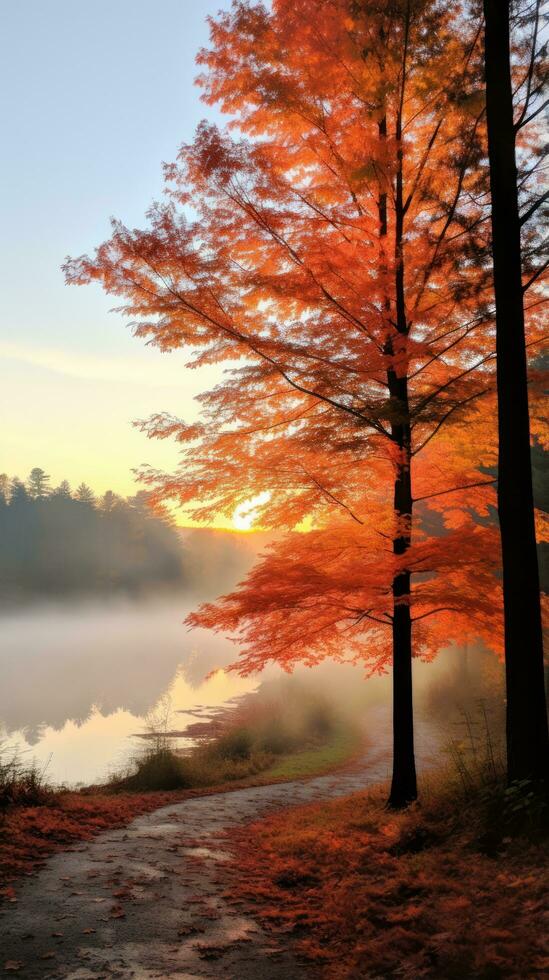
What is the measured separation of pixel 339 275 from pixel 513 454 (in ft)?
11.8

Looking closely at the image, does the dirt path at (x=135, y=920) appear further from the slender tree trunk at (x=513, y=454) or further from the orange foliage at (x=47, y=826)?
the slender tree trunk at (x=513, y=454)

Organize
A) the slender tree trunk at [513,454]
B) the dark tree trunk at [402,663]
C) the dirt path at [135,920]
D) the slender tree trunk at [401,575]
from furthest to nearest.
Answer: the dark tree trunk at [402,663] < the slender tree trunk at [401,575] < the slender tree trunk at [513,454] < the dirt path at [135,920]

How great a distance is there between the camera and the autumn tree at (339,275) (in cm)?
791

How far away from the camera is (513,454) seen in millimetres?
6691

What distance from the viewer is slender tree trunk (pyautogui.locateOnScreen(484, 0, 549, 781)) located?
630 cm

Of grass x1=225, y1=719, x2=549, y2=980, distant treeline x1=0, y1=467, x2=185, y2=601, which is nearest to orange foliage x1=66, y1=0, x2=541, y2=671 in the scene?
grass x1=225, y1=719, x2=549, y2=980

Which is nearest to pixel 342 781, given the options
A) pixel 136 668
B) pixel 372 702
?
pixel 372 702

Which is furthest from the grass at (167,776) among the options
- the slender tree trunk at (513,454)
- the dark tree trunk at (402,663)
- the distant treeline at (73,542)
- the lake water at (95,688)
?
the distant treeline at (73,542)

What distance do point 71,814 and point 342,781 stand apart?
8.43 m

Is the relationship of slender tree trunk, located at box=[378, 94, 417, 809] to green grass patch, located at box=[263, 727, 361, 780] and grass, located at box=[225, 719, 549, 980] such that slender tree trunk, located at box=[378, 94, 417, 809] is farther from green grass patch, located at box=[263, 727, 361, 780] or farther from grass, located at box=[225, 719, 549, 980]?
green grass patch, located at box=[263, 727, 361, 780]

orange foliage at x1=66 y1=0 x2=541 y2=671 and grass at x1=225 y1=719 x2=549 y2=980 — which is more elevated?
orange foliage at x1=66 y1=0 x2=541 y2=671

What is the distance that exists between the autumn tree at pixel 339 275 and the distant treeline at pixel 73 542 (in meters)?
109

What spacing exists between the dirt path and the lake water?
35.9ft

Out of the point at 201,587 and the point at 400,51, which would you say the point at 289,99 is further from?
the point at 201,587
